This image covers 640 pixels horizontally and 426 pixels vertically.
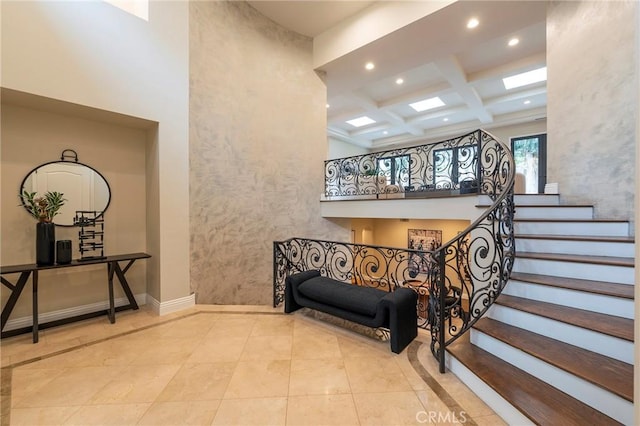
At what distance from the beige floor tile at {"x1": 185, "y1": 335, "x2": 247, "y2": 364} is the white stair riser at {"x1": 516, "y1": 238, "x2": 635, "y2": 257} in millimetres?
3323

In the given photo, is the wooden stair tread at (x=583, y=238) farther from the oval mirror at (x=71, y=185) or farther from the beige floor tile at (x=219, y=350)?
the oval mirror at (x=71, y=185)

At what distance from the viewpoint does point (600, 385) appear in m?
1.54

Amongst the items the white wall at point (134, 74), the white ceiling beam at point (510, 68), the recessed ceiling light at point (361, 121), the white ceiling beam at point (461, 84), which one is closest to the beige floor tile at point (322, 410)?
the white wall at point (134, 74)

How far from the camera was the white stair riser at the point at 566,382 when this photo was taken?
1.47 m

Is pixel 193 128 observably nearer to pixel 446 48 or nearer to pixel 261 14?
pixel 261 14

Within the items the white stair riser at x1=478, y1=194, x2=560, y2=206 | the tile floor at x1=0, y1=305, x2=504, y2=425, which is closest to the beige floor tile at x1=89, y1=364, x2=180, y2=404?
the tile floor at x1=0, y1=305, x2=504, y2=425

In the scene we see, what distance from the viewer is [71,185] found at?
140 inches

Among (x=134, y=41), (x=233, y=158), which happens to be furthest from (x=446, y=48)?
(x=134, y=41)

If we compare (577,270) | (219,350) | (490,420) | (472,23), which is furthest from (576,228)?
(219,350)

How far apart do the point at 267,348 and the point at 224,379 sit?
588 mm

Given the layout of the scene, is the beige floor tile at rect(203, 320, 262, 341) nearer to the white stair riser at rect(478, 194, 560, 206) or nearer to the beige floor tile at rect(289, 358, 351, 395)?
the beige floor tile at rect(289, 358, 351, 395)

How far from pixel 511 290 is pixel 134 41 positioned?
5364 millimetres

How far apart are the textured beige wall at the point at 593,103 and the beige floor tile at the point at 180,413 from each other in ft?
15.5

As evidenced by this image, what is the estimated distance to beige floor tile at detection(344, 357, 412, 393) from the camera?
86.3 inches
